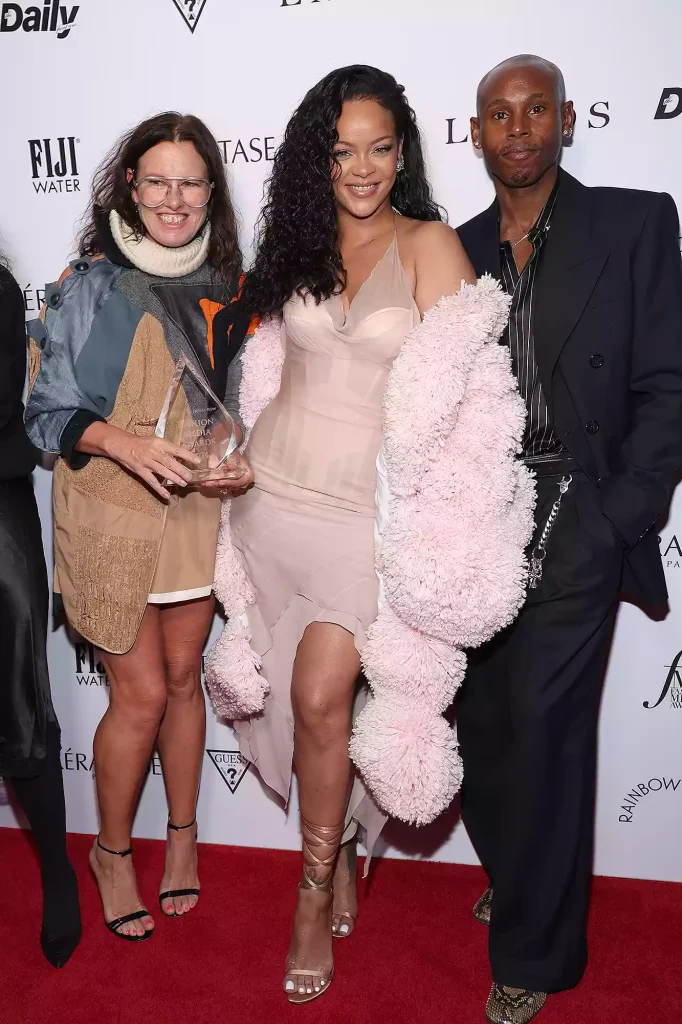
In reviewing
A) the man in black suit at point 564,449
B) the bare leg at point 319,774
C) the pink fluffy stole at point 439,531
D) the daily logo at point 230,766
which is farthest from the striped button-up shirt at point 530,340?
the daily logo at point 230,766

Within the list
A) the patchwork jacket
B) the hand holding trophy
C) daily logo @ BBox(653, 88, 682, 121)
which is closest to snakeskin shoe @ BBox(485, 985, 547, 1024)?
the patchwork jacket

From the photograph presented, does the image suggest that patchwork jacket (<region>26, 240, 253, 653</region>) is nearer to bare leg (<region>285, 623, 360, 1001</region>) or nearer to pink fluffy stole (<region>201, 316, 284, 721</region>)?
pink fluffy stole (<region>201, 316, 284, 721</region>)

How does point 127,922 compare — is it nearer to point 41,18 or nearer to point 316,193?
point 316,193

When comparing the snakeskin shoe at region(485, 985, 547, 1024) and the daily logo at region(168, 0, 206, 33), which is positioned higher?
the daily logo at region(168, 0, 206, 33)

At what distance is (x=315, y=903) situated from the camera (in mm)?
2219

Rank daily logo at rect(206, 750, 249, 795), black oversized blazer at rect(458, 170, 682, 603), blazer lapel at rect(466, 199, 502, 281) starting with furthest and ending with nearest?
daily logo at rect(206, 750, 249, 795) → blazer lapel at rect(466, 199, 502, 281) → black oversized blazer at rect(458, 170, 682, 603)

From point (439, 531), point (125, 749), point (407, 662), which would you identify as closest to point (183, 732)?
point (125, 749)

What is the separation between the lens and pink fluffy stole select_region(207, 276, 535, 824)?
1.93 m

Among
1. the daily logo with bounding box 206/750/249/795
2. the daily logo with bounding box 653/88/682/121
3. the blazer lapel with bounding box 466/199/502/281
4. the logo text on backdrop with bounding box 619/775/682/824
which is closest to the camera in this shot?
the blazer lapel with bounding box 466/199/502/281

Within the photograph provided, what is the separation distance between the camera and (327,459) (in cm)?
213

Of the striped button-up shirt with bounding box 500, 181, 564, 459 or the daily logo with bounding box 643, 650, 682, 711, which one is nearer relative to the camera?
the striped button-up shirt with bounding box 500, 181, 564, 459

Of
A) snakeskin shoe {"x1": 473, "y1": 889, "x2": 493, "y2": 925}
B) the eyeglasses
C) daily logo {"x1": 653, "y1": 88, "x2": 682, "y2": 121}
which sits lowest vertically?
snakeskin shoe {"x1": 473, "y1": 889, "x2": 493, "y2": 925}

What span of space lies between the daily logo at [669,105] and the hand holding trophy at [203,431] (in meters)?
1.31

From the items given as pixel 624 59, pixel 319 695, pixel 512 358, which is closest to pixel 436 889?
pixel 319 695
